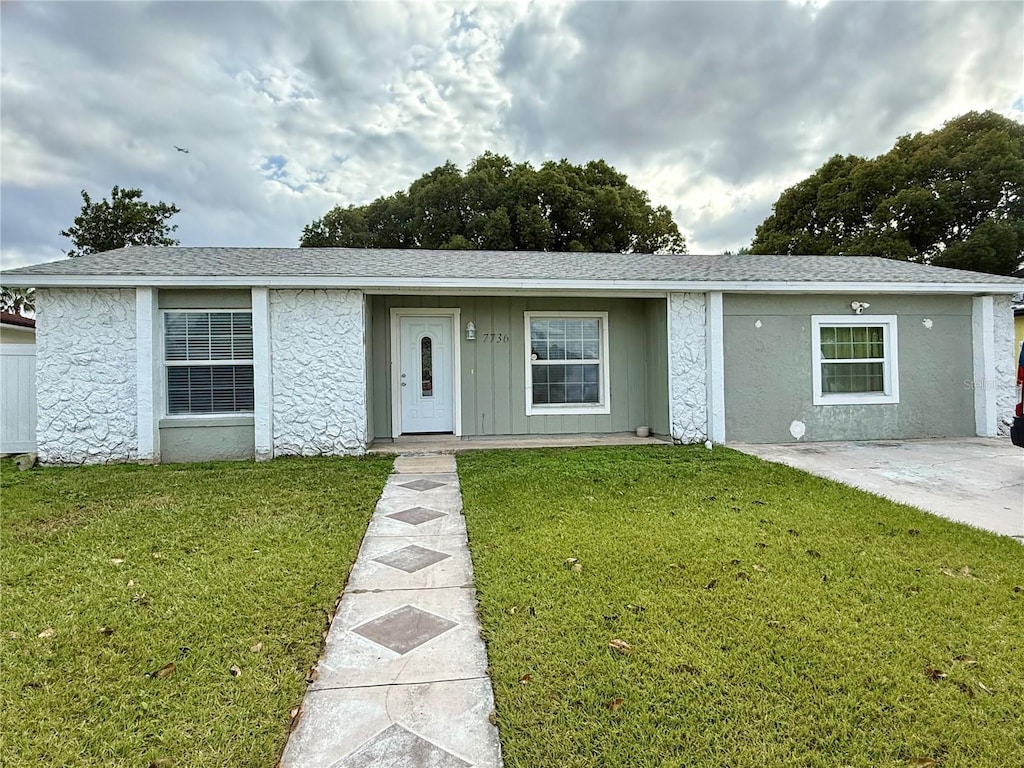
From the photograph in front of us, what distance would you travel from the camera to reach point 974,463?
6723 mm

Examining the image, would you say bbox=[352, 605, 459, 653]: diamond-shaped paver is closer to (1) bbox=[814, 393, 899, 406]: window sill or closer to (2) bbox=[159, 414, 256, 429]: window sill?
(2) bbox=[159, 414, 256, 429]: window sill

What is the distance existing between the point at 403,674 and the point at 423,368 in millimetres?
6963

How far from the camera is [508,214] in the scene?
21.6m

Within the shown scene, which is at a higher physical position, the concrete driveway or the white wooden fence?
the white wooden fence

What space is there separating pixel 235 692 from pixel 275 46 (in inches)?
410

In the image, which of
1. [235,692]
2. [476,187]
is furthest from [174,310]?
[476,187]

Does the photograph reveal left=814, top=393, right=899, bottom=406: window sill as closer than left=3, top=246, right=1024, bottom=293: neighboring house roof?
No

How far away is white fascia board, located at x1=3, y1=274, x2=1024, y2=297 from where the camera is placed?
7.00 metres

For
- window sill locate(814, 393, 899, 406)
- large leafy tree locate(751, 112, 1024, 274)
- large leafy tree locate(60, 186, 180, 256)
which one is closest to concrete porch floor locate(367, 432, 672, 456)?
window sill locate(814, 393, 899, 406)

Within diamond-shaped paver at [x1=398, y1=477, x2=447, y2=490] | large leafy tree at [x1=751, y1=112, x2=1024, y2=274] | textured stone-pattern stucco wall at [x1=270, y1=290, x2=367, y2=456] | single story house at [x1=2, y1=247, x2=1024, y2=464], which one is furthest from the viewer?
large leafy tree at [x1=751, y1=112, x2=1024, y2=274]

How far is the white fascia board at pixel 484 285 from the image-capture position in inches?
276

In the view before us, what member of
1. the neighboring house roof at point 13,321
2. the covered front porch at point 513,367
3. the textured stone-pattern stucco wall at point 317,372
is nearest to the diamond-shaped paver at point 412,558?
the textured stone-pattern stucco wall at point 317,372

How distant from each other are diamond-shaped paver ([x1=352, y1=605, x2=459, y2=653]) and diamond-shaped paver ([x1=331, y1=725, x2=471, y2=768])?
24.6 inches

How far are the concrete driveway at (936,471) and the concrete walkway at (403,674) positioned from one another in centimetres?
431
